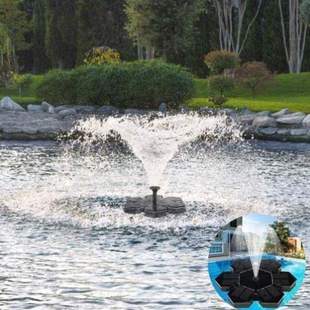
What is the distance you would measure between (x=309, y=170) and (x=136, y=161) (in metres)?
5.77

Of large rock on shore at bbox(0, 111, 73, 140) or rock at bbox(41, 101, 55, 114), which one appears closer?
large rock on shore at bbox(0, 111, 73, 140)

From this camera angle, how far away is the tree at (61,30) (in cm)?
5997

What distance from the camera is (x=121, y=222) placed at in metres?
16.5

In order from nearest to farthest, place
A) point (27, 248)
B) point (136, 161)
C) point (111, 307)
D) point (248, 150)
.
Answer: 1. point (111, 307)
2. point (27, 248)
3. point (136, 161)
4. point (248, 150)

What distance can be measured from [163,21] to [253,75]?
8014 millimetres

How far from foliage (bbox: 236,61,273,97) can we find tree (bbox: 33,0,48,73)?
25.7 meters

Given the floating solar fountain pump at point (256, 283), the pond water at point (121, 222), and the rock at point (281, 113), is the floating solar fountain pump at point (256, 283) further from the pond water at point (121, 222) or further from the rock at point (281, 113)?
the rock at point (281, 113)

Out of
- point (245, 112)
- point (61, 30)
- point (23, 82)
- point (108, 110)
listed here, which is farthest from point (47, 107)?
point (61, 30)

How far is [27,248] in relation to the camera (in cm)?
1415

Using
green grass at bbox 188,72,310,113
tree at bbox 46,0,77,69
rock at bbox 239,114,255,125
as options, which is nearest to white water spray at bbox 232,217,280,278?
rock at bbox 239,114,255,125

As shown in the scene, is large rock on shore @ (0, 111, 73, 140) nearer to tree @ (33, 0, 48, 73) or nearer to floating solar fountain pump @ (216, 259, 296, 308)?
tree @ (33, 0, 48, 73)

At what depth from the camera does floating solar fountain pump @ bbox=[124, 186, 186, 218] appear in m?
17.2

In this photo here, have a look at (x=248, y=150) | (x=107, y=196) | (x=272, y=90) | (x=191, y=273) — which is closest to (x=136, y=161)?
(x=248, y=150)

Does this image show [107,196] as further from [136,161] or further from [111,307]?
[111,307]
